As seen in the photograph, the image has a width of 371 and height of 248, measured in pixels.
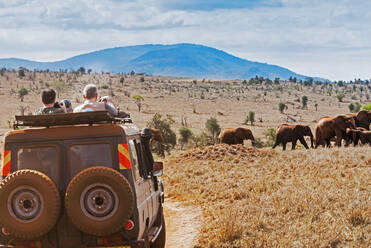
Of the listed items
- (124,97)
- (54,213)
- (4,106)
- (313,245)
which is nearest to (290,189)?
(313,245)

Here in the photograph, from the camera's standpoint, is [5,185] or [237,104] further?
[237,104]

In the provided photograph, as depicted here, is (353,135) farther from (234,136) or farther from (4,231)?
(4,231)

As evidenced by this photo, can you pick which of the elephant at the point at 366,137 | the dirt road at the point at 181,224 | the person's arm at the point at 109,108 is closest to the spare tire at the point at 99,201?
the person's arm at the point at 109,108

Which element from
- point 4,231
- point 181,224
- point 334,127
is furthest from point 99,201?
point 334,127

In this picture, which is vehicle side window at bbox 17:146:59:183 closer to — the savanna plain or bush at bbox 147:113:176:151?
the savanna plain

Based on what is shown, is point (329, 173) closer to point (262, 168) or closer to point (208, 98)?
point (262, 168)

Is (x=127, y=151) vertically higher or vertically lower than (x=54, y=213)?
higher

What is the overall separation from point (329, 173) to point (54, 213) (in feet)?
31.5

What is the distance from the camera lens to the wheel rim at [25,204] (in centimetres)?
538

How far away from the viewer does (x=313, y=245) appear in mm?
7363

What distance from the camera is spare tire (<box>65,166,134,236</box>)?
5352 mm

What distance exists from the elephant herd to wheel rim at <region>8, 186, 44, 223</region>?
71.7 feet

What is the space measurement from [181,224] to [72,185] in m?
5.81

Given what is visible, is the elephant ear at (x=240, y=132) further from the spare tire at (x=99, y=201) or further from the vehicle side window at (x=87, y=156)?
the spare tire at (x=99, y=201)
